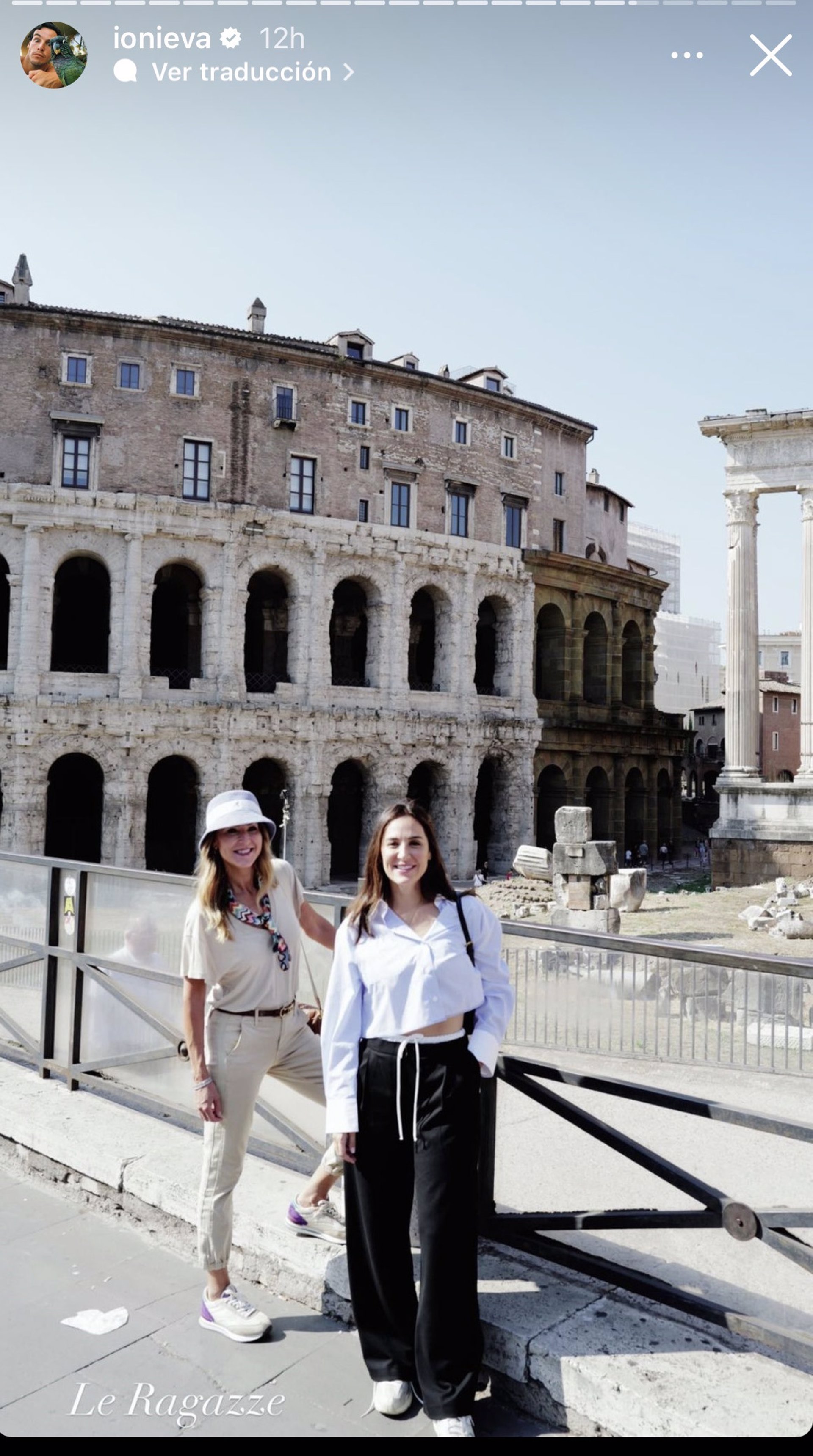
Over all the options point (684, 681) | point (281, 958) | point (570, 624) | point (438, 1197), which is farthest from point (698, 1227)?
point (684, 681)

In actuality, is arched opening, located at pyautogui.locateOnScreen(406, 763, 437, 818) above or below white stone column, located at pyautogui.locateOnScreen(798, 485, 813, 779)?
below

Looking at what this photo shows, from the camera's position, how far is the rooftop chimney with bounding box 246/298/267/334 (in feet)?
101

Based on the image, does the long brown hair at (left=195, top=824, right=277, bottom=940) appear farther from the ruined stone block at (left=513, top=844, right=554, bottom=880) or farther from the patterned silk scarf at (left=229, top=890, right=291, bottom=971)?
the ruined stone block at (left=513, top=844, right=554, bottom=880)

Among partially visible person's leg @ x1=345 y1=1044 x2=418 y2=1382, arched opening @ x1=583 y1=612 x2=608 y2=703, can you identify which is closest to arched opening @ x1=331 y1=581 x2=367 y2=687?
arched opening @ x1=583 y1=612 x2=608 y2=703

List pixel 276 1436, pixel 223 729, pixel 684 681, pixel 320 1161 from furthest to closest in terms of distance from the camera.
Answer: pixel 684 681 < pixel 223 729 < pixel 320 1161 < pixel 276 1436

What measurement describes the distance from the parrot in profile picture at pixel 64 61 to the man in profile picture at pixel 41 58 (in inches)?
1.8

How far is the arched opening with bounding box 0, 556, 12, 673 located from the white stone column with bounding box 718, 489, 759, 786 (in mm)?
19171

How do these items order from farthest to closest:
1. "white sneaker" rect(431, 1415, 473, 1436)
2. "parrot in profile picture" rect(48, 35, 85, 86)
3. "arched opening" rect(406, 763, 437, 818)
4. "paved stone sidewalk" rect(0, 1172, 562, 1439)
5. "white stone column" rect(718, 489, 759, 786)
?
"arched opening" rect(406, 763, 437, 818) → "white stone column" rect(718, 489, 759, 786) → "parrot in profile picture" rect(48, 35, 85, 86) → "paved stone sidewalk" rect(0, 1172, 562, 1439) → "white sneaker" rect(431, 1415, 473, 1436)

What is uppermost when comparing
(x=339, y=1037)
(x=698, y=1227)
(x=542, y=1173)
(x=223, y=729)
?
(x=223, y=729)

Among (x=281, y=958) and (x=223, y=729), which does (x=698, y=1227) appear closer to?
(x=281, y=958)

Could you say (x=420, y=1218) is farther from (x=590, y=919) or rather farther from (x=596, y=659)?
(x=596, y=659)

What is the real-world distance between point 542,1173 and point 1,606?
1073 inches

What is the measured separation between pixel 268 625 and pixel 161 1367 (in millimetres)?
28493

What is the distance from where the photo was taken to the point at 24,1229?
418 cm
